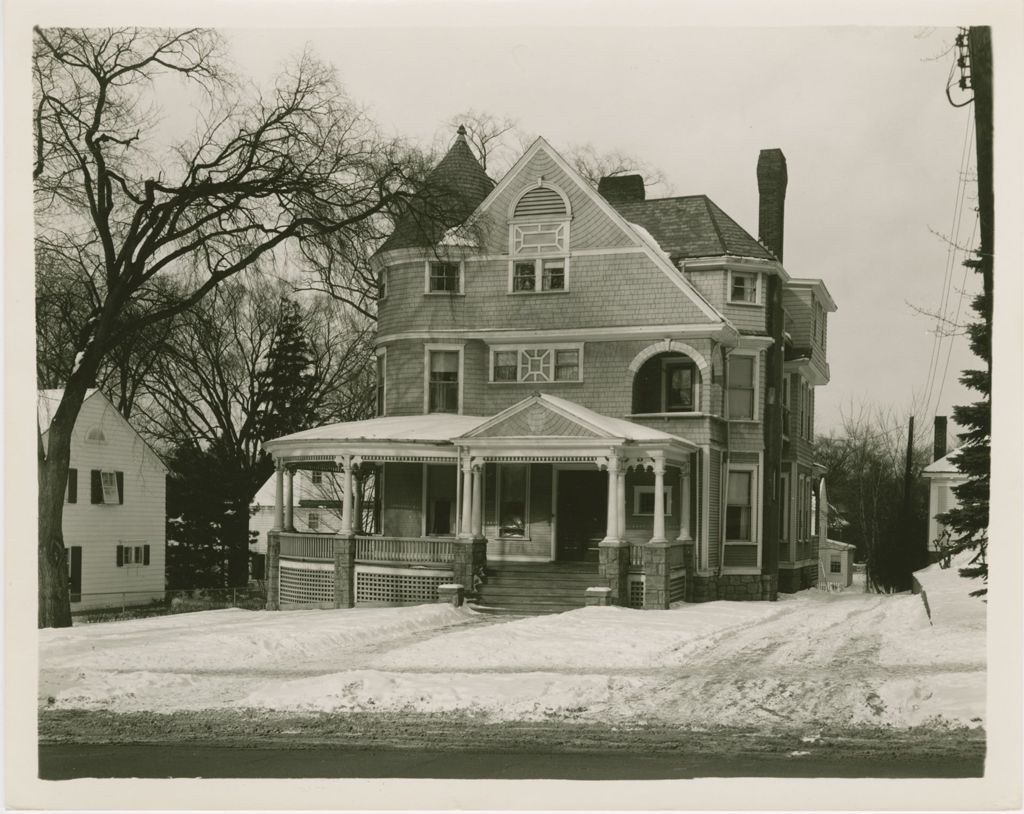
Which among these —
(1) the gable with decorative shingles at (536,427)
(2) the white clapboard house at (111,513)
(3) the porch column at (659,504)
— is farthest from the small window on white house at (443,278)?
(2) the white clapboard house at (111,513)

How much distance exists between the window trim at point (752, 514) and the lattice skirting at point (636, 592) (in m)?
3.41

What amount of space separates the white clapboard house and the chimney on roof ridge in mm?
13290

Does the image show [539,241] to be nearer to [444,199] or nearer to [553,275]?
[553,275]

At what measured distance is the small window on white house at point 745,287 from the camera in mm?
25281

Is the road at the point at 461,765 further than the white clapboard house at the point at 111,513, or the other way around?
the white clapboard house at the point at 111,513

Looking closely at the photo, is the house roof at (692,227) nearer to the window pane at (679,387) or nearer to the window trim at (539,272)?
the window trim at (539,272)

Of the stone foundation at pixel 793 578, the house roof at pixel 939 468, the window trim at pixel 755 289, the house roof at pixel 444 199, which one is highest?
the house roof at pixel 444 199

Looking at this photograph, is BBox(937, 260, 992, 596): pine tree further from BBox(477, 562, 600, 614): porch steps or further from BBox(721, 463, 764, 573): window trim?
BBox(721, 463, 764, 573): window trim

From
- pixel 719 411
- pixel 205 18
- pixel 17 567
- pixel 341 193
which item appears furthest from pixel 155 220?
pixel 719 411

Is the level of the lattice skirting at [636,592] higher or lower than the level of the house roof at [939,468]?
lower

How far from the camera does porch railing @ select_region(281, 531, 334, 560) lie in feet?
77.0

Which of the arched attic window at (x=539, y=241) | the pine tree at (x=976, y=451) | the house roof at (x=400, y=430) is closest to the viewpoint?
the pine tree at (x=976, y=451)

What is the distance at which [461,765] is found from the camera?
10719 millimetres

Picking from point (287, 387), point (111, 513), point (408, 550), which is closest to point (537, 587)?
point (408, 550)
